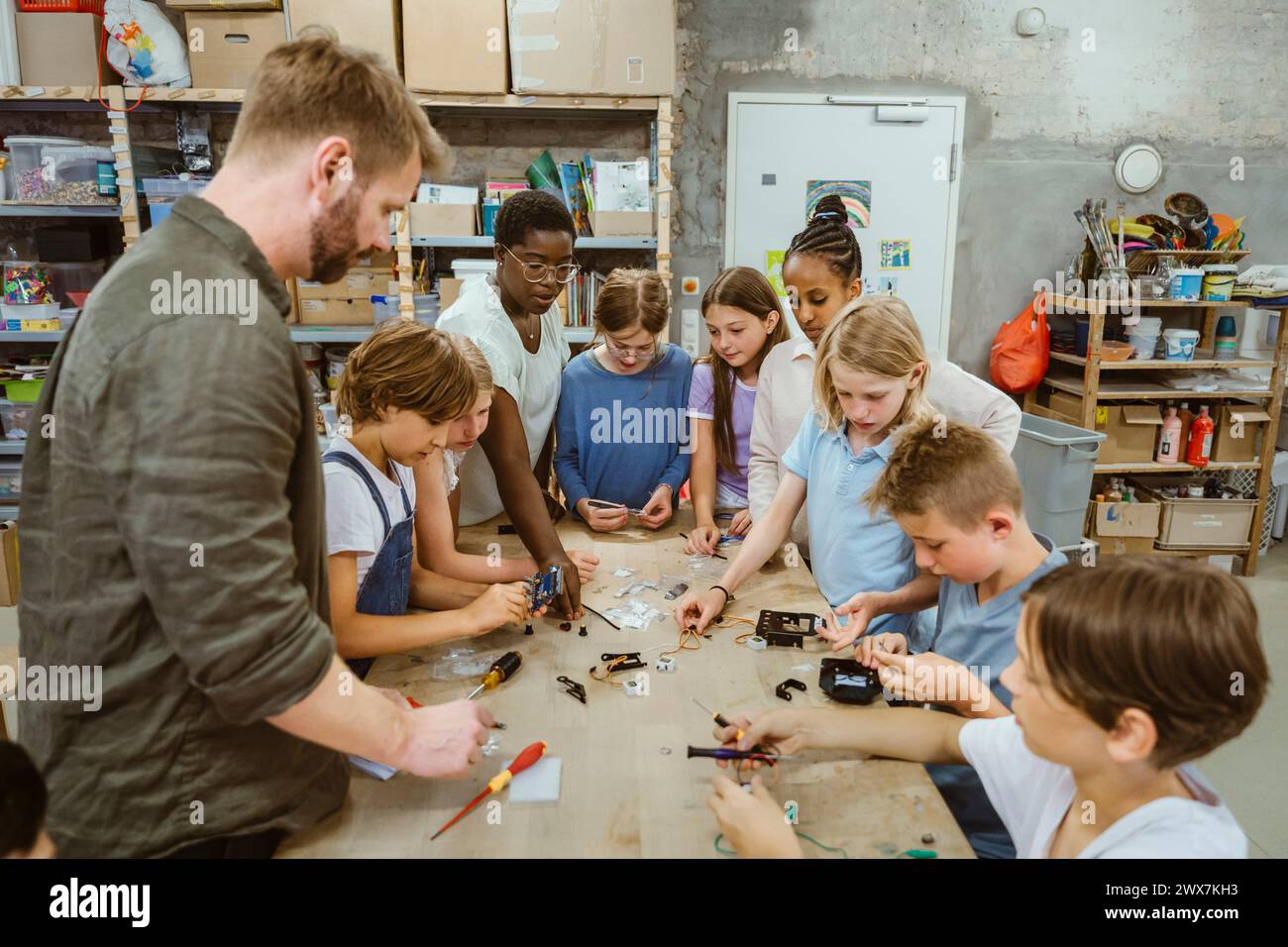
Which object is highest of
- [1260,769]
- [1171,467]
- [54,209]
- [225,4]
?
[225,4]

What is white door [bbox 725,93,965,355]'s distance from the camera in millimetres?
4383

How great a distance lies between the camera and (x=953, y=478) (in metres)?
1.47

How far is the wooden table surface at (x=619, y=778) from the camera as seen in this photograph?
1.08 meters

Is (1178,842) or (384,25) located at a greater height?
(384,25)

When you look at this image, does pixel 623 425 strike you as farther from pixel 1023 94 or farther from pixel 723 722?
pixel 1023 94

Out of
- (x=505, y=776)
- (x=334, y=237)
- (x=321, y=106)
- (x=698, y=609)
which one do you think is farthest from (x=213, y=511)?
(x=698, y=609)

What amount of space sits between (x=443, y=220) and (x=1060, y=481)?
9.51 ft

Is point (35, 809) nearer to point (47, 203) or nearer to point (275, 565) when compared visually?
point (275, 565)

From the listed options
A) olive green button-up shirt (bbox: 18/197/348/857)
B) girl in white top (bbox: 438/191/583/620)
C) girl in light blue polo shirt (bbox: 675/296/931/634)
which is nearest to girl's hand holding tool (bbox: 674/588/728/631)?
girl in light blue polo shirt (bbox: 675/296/931/634)

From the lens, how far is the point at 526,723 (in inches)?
53.3

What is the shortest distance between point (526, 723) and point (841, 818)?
0.50 meters

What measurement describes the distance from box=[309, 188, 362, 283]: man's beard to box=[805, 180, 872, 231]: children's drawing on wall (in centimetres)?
Result: 381

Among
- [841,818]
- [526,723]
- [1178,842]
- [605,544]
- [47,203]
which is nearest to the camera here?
[1178,842]
